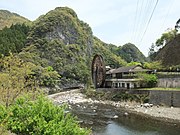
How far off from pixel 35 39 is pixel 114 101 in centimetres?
5562

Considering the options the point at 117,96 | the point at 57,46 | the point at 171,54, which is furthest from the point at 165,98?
the point at 57,46

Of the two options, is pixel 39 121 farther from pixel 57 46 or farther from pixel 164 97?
pixel 57 46

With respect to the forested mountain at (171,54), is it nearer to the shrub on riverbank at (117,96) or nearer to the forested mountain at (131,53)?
the shrub on riverbank at (117,96)

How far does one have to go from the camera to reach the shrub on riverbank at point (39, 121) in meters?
10.5

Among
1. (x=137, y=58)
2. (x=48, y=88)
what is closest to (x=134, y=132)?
(x=48, y=88)

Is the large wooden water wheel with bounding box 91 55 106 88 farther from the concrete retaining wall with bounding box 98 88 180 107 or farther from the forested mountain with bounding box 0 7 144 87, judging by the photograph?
the forested mountain with bounding box 0 7 144 87

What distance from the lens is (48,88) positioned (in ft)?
218

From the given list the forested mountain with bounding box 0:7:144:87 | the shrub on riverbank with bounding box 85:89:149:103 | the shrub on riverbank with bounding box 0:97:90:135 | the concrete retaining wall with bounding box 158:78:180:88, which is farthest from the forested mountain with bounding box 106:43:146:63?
the shrub on riverbank with bounding box 0:97:90:135

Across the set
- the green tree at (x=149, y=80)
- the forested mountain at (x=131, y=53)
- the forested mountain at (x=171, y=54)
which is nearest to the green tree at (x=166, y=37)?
the forested mountain at (x=171, y=54)

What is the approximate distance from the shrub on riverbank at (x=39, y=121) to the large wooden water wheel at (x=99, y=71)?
122ft

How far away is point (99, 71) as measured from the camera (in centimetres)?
4997

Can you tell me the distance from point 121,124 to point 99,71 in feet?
83.8

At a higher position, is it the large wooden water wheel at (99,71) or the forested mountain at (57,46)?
the forested mountain at (57,46)

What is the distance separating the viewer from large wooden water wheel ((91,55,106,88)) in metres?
49.1
